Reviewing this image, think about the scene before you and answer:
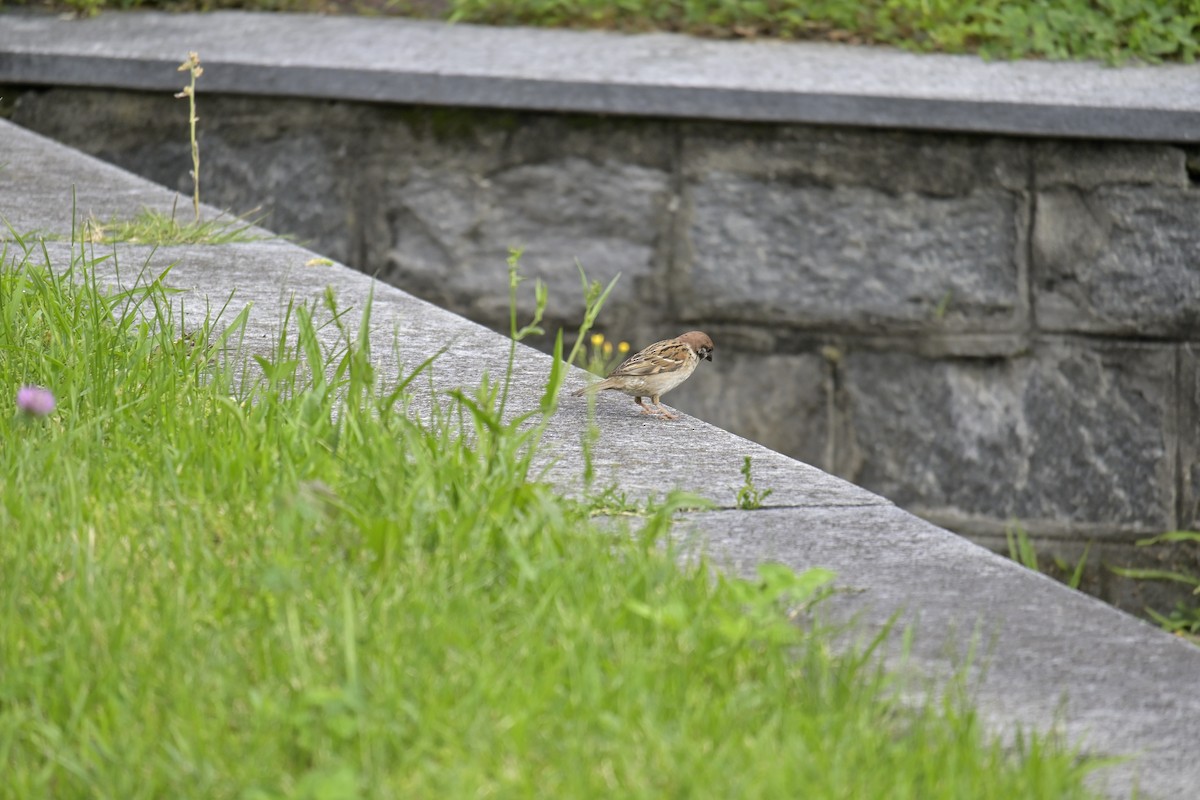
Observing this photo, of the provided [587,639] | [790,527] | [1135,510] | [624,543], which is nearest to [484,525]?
[624,543]

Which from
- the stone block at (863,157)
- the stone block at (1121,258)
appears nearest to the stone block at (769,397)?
the stone block at (863,157)

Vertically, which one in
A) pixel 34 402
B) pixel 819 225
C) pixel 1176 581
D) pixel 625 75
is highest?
pixel 625 75

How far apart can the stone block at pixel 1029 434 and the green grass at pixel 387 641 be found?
2.95 meters

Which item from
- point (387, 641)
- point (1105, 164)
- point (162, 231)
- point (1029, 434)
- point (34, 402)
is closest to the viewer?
point (387, 641)

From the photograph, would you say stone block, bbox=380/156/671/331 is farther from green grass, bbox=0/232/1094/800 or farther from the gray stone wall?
green grass, bbox=0/232/1094/800

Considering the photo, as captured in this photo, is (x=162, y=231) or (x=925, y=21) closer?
(x=162, y=231)

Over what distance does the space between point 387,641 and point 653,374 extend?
1.51 metres

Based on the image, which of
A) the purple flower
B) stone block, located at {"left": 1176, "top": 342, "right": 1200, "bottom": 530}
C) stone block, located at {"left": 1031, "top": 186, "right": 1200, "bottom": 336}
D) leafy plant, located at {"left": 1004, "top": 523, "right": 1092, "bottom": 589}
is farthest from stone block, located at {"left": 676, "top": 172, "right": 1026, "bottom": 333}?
the purple flower

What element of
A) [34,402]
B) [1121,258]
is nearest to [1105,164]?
Result: [1121,258]

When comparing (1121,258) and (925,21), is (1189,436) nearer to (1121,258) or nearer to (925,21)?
(1121,258)

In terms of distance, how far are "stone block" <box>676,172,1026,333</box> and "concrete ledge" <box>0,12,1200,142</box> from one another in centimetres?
30

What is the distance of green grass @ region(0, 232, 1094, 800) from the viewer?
1.75 meters

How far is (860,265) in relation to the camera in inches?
204

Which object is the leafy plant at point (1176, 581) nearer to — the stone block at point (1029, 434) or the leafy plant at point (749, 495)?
the stone block at point (1029, 434)
